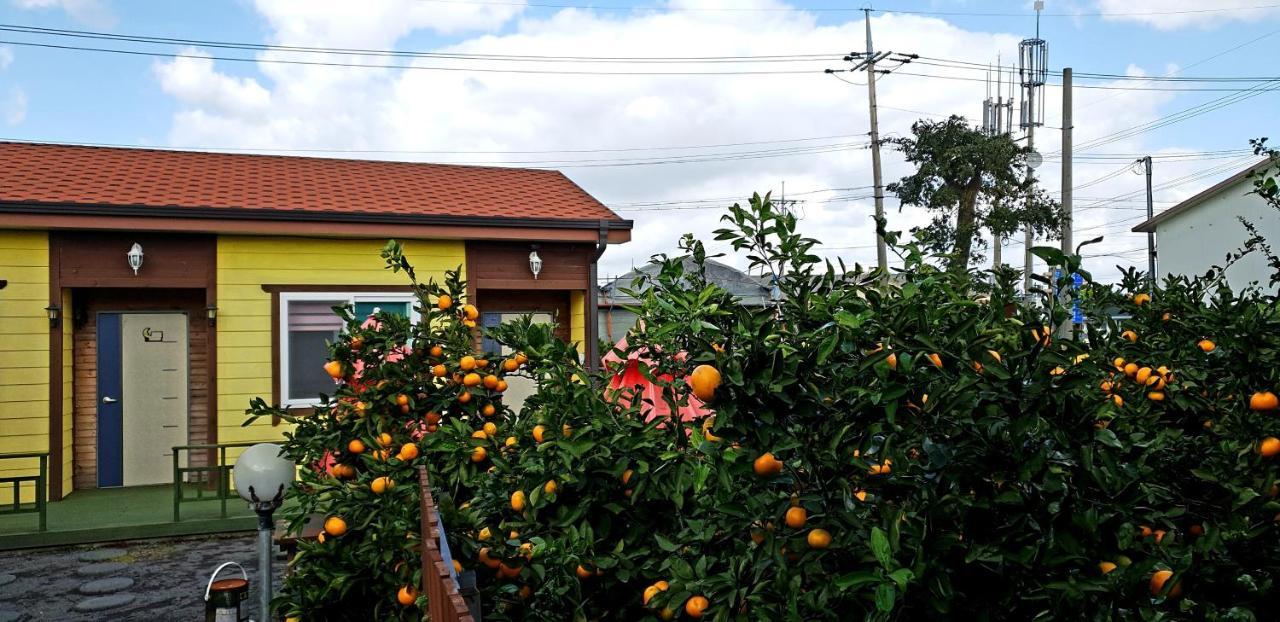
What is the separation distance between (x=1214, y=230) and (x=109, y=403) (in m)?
26.5

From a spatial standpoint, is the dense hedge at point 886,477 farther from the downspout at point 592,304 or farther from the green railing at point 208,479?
the downspout at point 592,304

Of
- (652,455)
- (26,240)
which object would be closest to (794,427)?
(652,455)

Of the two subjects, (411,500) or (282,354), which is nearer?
(411,500)

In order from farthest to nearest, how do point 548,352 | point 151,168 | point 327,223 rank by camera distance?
point 151,168, point 327,223, point 548,352

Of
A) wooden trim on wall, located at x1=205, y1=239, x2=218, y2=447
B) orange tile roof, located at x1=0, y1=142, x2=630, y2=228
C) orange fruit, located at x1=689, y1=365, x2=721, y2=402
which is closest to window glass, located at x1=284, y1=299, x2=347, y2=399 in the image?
wooden trim on wall, located at x1=205, y1=239, x2=218, y2=447

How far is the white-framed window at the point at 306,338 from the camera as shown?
34.2ft

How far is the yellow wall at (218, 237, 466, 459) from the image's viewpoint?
33.4 ft

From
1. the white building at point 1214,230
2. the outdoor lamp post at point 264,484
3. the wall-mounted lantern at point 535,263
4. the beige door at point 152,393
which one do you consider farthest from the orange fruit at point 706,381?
the white building at point 1214,230

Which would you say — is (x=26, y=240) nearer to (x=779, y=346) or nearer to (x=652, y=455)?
(x=652, y=455)

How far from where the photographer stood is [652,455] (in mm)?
2566

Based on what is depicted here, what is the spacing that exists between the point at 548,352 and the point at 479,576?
2.86 ft

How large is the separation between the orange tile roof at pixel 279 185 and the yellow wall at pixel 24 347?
62 cm

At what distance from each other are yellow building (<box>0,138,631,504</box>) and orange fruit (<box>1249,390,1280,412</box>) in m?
9.22

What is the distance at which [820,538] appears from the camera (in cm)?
175
